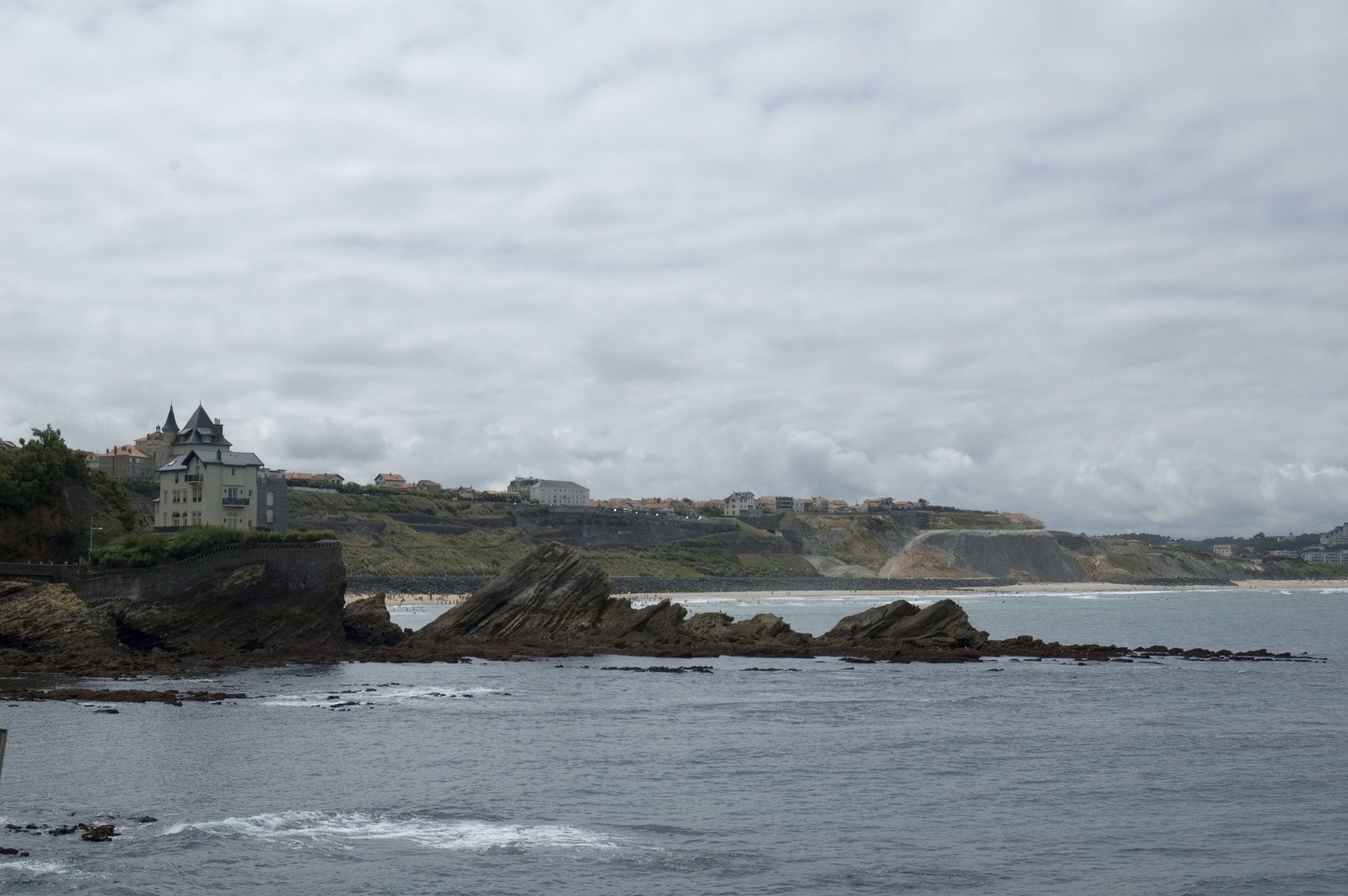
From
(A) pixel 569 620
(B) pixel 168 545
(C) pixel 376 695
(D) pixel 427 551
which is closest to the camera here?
(C) pixel 376 695

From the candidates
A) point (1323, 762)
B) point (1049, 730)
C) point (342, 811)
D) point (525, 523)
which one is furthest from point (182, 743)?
point (525, 523)

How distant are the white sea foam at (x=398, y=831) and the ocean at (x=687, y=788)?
0.31 ft

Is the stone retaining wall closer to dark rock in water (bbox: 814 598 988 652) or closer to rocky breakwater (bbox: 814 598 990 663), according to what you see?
rocky breakwater (bbox: 814 598 990 663)

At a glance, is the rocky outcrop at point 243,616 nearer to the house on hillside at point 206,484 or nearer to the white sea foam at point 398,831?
the house on hillside at point 206,484

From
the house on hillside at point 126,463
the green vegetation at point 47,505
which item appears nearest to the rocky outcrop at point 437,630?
the green vegetation at point 47,505

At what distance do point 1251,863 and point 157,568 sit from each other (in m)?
52.9

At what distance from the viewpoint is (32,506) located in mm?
68438

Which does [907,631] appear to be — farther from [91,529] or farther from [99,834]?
[99,834]

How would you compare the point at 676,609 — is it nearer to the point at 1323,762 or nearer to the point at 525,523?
the point at 1323,762


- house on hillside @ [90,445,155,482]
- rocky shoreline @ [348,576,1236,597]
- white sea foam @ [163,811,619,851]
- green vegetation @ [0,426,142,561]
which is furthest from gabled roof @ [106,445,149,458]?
white sea foam @ [163,811,619,851]

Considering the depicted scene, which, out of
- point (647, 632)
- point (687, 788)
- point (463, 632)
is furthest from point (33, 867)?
point (647, 632)

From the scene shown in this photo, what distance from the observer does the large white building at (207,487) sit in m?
80.4

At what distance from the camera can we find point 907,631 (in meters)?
75.3

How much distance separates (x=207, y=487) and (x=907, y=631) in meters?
44.6
